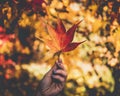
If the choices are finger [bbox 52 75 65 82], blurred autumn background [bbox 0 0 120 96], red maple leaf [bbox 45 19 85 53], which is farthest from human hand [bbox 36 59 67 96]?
blurred autumn background [bbox 0 0 120 96]

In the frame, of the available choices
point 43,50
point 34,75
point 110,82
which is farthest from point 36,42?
point 110,82

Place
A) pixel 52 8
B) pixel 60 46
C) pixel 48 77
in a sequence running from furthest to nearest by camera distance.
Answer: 1. pixel 52 8
2. pixel 48 77
3. pixel 60 46

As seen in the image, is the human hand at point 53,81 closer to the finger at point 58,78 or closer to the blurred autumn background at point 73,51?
the finger at point 58,78

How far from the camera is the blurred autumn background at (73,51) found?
7.47 feet

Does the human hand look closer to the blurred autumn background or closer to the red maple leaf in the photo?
the red maple leaf

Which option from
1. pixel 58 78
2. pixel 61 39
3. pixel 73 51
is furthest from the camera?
pixel 73 51

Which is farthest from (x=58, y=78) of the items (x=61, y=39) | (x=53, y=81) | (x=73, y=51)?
(x=73, y=51)

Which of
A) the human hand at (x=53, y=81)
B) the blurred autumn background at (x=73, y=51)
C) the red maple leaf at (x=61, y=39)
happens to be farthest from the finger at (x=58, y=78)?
the blurred autumn background at (x=73, y=51)

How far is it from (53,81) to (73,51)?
0.73 meters

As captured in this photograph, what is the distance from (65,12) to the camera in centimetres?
237

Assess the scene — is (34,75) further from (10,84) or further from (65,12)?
(65,12)

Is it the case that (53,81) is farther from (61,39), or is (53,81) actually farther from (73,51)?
(73,51)

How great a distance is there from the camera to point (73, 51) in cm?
242

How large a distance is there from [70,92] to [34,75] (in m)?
0.30
